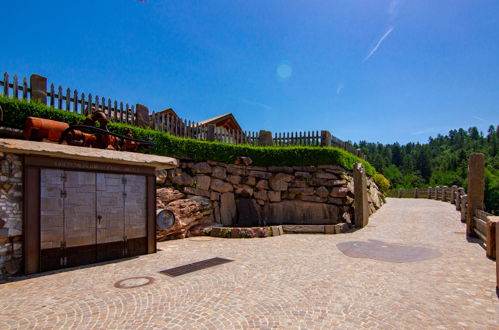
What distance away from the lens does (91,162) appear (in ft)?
22.8

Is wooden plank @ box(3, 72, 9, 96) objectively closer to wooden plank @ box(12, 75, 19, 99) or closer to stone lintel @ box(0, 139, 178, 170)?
wooden plank @ box(12, 75, 19, 99)

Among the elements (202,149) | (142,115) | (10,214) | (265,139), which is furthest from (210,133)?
(10,214)

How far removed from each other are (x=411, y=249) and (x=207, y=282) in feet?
20.3

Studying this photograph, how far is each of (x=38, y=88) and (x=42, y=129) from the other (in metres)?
2.15

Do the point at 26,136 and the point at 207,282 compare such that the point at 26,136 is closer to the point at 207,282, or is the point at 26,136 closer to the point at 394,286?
the point at 207,282

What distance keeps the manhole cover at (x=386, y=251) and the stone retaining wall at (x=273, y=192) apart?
3219 mm

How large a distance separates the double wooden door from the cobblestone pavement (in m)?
0.53

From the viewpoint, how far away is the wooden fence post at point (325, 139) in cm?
1373

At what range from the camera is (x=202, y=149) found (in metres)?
11.7

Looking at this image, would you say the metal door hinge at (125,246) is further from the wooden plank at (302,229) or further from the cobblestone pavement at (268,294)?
the wooden plank at (302,229)

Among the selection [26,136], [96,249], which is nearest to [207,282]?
[96,249]

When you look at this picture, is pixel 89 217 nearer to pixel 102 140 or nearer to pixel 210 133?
pixel 102 140

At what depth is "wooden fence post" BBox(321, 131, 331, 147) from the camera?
1373 cm

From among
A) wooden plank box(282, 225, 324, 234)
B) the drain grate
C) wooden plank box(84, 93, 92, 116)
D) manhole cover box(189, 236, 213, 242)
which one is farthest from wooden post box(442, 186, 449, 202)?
wooden plank box(84, 93, 92, 116)
